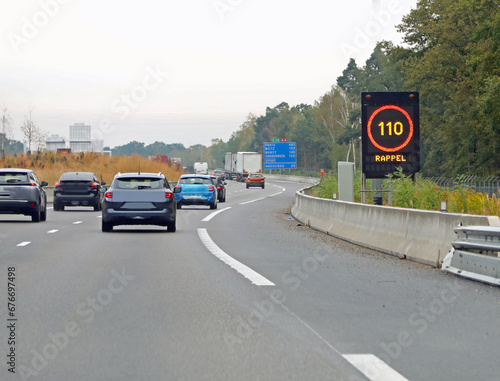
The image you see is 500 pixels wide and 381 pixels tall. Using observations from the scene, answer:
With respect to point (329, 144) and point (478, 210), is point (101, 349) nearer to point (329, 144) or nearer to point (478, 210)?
point (478, 210)

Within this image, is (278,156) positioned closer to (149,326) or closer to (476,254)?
(476,254)

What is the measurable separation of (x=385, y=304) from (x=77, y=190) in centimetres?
2843

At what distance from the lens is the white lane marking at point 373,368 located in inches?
252

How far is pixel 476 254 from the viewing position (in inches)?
490

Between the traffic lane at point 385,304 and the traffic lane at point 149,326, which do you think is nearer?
the traffic lane at point 149,326

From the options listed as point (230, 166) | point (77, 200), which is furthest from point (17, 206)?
point (230, 166)

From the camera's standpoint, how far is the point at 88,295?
1075 centimetres

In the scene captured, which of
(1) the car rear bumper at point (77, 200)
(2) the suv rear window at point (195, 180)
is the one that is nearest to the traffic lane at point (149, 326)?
(1) the car rear bumper at point (77, 200)

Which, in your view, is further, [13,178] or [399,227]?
[13,178]

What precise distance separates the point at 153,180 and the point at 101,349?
16610 millimetres

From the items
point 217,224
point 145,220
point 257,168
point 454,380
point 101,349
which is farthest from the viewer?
point 257,168

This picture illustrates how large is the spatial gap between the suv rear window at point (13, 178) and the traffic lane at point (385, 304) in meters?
12.2

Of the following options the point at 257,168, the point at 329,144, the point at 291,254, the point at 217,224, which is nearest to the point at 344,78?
the point at 329,144

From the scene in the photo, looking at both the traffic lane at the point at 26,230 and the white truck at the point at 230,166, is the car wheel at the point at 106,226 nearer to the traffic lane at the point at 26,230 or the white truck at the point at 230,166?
the traffic lane at the point at 26,230
